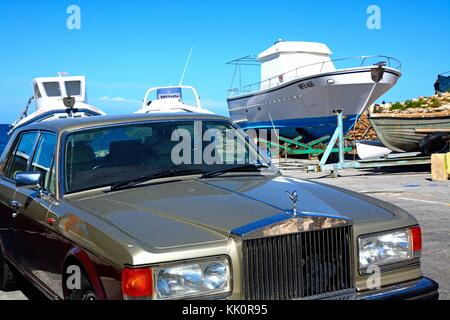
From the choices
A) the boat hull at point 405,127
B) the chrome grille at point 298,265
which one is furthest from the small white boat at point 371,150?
the chrome grille at point 298,265

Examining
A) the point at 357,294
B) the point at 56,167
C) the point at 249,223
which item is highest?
the point at 56,167

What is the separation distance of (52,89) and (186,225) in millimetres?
23310

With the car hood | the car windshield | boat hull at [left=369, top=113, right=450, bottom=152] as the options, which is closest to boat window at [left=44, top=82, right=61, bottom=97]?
boat hull at [left=369, top=113, right=450, bottom=152]

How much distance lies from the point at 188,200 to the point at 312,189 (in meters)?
0.95

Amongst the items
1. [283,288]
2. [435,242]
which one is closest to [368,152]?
[435,242]

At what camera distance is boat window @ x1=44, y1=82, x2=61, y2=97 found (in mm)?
24578

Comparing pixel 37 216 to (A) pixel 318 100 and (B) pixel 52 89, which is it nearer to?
(A) pixel 318 100

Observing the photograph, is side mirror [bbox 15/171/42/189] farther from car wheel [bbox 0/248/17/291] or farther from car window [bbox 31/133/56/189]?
car wheel [bbox 0/248/17/291]

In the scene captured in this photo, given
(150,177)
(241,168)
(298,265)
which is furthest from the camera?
(241,168)

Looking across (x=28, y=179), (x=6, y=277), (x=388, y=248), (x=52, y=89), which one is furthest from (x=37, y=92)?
(x=388, y=248)

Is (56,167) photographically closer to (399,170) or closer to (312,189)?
(312,189)

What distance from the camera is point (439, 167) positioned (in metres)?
12.5

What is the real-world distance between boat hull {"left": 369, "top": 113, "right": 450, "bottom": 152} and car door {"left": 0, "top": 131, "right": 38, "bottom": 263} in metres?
12.4

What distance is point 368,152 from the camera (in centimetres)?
1762
